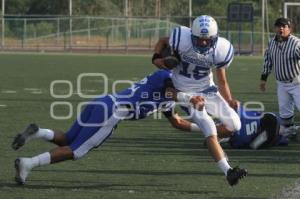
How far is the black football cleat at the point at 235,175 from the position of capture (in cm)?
Answer: 734

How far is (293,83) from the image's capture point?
11.0 m

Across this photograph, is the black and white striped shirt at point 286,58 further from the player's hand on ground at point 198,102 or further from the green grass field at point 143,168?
the player's hand on ground at point 198,102

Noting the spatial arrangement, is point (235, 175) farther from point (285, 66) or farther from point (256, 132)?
point (285, 66)

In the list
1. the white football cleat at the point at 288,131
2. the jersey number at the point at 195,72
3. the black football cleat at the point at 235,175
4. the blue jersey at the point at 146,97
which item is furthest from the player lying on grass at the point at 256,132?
the black football cleat at the point at 235,175

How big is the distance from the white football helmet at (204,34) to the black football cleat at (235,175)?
3.65 ft

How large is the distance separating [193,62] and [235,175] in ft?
3.63

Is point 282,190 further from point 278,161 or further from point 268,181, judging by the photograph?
point 278,161

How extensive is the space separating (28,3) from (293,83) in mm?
55096

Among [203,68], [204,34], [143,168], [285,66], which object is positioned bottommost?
[143,168]

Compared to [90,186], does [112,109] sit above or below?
above

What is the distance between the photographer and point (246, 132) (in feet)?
33.6

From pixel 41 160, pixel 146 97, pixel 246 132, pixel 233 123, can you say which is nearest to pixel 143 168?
pixel 146 97

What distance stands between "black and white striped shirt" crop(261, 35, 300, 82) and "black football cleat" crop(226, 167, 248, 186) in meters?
3.77

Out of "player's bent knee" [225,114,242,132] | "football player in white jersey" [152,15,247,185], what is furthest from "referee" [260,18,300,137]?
"football player in white jersey" [152,15,247,185]
